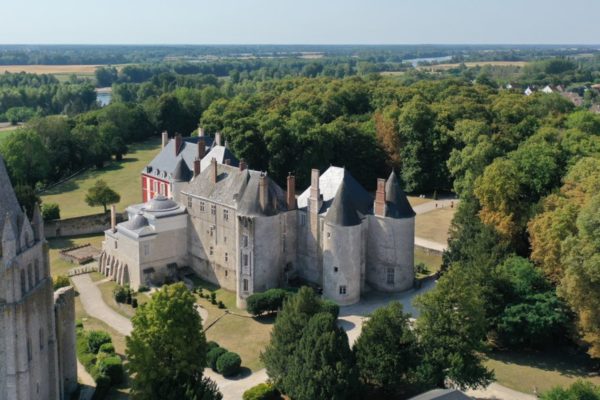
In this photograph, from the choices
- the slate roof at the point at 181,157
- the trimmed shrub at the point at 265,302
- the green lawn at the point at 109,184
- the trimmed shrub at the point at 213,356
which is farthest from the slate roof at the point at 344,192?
the green lawn at the point at 109,184

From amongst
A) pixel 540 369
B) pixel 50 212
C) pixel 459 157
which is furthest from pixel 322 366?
pixel 459 157

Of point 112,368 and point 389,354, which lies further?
point 112,368

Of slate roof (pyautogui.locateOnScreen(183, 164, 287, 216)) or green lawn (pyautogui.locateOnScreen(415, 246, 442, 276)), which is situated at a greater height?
slate roof (pyautogui.locateOnScreen(183, 164, 287, 216))

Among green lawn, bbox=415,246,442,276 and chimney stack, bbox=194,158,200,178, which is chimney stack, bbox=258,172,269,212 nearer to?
chimney stack, bbox=194,158,200,178

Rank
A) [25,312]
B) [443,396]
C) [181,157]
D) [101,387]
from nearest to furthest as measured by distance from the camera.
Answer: [443,396], [25,312], [101,387], [181,157]

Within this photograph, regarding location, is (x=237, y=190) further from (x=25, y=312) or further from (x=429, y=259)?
(x=25, y=312)

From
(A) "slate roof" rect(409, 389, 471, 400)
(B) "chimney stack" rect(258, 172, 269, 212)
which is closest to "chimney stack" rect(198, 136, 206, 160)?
(B) "chimney stack" rect(258, 172, 269, 212)

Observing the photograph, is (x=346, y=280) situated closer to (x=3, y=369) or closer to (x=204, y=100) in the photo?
(x=3, y=369)
